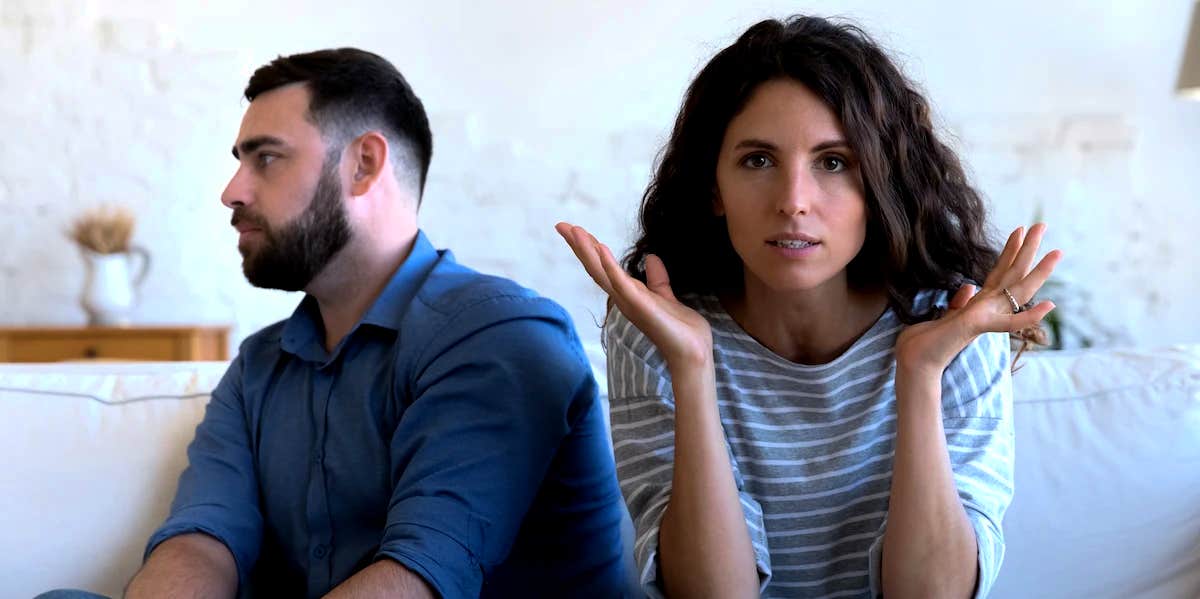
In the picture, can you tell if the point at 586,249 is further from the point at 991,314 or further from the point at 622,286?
the point at 991,314

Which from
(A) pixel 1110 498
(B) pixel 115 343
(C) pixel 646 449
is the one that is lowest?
(B) pixel 115 343

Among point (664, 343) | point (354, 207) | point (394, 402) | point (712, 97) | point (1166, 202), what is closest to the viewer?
point (664, 343)

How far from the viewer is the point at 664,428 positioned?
128 cm

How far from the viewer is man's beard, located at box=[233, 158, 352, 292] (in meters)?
1.65

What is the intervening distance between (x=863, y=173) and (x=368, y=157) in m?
0.76

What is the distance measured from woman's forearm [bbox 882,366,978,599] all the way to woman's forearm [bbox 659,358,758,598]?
141 mm

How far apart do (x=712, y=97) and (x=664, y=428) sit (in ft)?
1.18

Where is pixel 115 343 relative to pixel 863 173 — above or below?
below

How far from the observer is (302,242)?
1.66m

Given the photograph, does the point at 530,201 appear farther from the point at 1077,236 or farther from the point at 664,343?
the point at 664,343

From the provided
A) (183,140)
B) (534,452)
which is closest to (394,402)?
(534,452)

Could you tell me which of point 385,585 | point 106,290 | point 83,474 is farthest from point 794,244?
point 106,290

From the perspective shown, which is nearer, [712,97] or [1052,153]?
[712,97]

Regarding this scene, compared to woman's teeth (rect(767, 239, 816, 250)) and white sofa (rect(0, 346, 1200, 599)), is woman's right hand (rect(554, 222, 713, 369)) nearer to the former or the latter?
woman's teeth (rect(767, 239, 816, 250))
